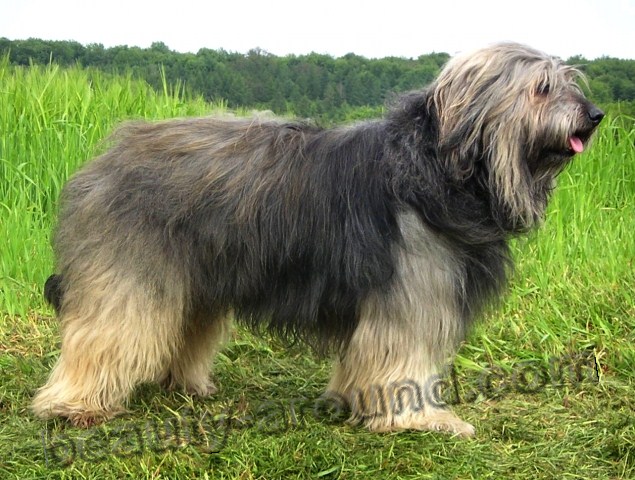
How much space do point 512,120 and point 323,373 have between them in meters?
2.09

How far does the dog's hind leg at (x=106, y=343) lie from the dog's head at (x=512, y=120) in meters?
1.46

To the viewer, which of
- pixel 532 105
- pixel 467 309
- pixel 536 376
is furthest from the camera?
pixel 536 376

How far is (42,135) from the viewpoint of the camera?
7.25 m

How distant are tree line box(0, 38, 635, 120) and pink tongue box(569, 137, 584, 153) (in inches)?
54.9

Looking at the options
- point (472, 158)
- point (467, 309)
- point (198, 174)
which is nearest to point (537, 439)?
point (467, 309)

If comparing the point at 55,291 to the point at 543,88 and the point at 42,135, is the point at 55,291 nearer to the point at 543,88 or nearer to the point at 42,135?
the point at 543,88

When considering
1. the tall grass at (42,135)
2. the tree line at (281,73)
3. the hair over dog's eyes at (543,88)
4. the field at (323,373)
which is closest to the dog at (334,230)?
the hair over dog's eyes at (543,88)

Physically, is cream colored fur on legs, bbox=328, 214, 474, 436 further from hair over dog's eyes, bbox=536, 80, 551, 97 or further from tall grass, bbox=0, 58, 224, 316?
tall grass, bbox=0, 58, 224, 316

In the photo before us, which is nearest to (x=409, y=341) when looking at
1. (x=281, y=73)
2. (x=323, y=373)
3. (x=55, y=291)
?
(x=323, y=373)

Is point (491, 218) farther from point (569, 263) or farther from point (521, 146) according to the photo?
point (569, 263)

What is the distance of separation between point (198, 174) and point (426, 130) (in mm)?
1037

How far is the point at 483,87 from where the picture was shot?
3746 millimetres

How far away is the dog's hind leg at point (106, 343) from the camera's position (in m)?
4.07

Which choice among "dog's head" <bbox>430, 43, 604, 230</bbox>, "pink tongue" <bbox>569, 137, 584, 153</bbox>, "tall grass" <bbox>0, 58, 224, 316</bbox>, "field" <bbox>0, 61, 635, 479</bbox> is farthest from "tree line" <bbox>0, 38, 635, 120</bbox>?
"pink tongue" <bbox>569, 137, 584, 153</bbox>
